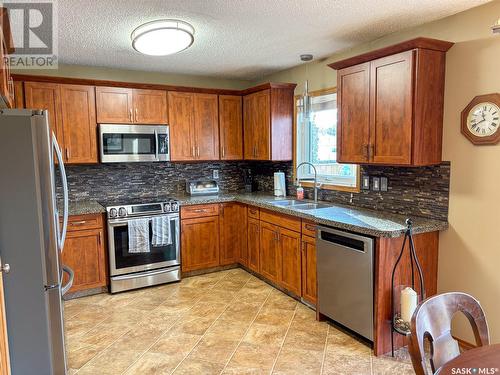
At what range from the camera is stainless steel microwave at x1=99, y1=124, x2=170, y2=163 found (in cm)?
394

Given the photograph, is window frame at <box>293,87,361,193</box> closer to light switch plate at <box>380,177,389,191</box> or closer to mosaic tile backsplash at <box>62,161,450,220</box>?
mosaic tile backsplash at <box>62,161,450,220</box>

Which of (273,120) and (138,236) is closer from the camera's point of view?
(138,236)

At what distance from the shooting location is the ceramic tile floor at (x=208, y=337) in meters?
2.49

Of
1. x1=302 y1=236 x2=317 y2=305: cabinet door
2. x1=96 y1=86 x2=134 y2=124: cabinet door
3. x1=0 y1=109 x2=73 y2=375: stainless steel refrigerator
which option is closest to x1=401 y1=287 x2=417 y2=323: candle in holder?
x1=302 y1=236 x2=317 y2=305: cabinet door

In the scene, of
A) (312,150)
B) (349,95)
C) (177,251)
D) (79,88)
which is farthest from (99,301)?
(349,95)

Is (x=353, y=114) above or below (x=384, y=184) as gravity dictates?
above

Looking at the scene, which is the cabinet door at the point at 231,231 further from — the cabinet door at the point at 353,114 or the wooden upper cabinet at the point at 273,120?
the cabinet door at the point at 353,114

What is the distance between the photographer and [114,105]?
4.02m

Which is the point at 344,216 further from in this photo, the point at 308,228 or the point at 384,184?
the point at 384,184

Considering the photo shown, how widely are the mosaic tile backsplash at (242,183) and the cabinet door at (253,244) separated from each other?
646 mm

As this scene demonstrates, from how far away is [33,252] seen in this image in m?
1.89

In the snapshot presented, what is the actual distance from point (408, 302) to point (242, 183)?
3042 mm

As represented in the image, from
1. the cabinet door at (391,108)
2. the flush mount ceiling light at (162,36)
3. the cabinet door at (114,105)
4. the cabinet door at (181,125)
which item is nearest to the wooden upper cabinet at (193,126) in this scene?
the cabinet door at (181,125)

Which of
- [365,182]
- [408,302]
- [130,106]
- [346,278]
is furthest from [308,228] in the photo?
[130,106]
